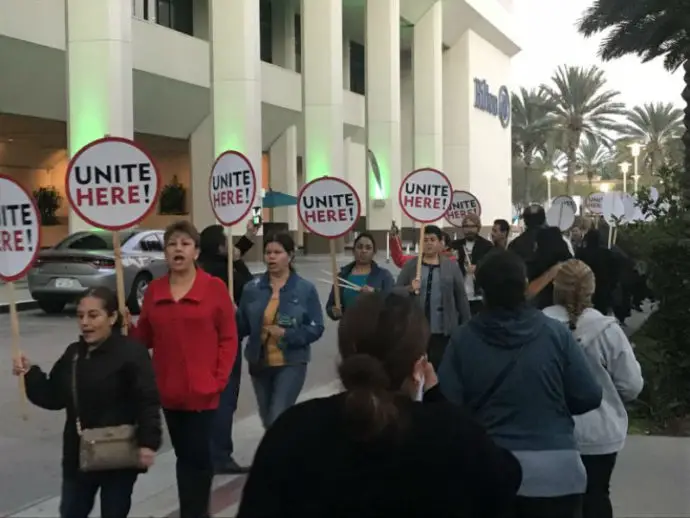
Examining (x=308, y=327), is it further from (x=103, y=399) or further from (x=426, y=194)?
(x=426, y=194)

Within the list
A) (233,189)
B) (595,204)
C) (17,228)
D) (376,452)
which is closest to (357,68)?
(595,204)

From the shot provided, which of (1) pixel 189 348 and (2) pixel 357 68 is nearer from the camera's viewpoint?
(1) pixel 189 348

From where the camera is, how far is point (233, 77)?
103 feet

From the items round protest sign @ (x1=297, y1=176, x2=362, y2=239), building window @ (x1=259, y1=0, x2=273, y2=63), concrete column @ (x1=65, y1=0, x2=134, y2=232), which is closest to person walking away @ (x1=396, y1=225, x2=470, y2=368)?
round protest sign @ (x1=297, y1=176, x2=362, y2=239)

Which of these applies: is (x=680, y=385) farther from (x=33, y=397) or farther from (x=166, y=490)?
(x=33, y=397)

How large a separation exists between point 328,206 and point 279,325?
375cm

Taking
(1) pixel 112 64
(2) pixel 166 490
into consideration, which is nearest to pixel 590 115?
(1) pixel 112 64

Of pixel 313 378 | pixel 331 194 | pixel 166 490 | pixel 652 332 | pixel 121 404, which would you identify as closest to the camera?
pixel 121 404

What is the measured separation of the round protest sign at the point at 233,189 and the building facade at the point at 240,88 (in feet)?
52.9

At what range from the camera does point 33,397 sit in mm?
4559

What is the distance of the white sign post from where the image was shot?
10.8m

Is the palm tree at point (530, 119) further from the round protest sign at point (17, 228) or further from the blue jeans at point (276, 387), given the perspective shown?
the round protest sign at point (17, 228)

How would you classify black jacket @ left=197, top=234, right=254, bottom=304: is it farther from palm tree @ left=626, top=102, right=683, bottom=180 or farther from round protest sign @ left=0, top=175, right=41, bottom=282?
palm tree @ left=626, top=102, right=683, bottom=180

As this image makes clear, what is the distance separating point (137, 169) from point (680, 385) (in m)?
5.28
